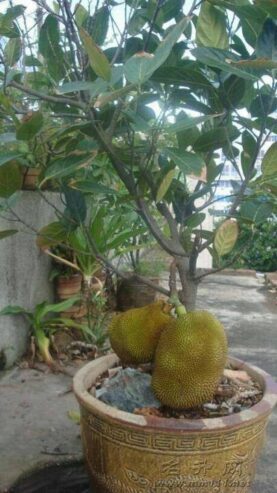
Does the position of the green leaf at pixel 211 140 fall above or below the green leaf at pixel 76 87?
below

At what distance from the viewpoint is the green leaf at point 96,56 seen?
75 cm

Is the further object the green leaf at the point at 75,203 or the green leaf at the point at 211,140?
the green leaf at the point at 75,203

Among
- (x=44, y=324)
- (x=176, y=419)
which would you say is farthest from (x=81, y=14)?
(x=44, y=324)

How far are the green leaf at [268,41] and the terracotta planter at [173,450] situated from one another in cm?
73

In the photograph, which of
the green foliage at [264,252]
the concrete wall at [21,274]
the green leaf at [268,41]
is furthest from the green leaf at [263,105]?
the green foliage at [264,252]

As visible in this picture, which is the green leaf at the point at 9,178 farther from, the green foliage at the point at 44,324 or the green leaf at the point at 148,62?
the green foliage at the point at 44,324

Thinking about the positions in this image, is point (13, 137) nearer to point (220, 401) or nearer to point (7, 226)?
point (220, 401)

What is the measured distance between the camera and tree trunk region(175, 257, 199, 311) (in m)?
1.29

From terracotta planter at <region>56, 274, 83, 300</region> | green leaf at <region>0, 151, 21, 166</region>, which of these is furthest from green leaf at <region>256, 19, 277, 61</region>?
terracotta planter at <region>56, 274, 83, 300</region>

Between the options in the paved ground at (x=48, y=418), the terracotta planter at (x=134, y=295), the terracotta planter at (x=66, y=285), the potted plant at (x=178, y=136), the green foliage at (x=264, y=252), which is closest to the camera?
the potted plant at (x=178, y=136)

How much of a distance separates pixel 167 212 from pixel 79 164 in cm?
34

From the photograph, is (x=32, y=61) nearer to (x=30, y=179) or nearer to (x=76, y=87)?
(x=76, y=87)

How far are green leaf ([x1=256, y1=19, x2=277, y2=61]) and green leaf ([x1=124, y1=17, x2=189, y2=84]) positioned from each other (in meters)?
0.18

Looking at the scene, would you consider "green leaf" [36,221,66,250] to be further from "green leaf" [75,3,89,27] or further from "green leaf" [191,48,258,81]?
"green leaf" [191,48,258,81]
